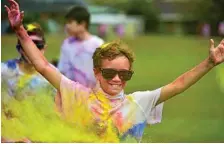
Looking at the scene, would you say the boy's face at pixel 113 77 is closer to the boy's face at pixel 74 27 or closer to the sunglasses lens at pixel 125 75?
the sunglasses lens at pixel 125 75

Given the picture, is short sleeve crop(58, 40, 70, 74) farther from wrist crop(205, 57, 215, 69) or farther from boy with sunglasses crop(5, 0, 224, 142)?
wrist crop(205, 57, 215, 69)

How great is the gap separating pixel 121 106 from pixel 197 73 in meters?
0.22

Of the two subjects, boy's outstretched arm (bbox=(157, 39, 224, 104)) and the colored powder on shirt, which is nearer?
boy's outstretched arm (bbox=(157, 39, 224, 104))

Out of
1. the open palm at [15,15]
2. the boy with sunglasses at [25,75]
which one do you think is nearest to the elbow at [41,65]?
the open palm at [15,15]

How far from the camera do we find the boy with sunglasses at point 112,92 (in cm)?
183

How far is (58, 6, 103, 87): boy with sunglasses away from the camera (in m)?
3.21

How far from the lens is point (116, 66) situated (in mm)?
1832

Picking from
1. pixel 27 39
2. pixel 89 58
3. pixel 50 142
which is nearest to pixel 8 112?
pixel 50 142

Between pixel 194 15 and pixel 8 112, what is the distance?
15.5 feet

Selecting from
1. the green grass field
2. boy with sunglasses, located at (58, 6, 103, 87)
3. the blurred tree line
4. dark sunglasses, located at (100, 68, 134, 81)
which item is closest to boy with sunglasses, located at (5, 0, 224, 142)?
dark sunglasses, located at (100, 68, 134, 81)

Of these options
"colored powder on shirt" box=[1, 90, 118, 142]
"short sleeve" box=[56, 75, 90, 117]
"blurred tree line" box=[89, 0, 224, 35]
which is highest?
"short sleeve" box=[56, 75, 90, 117]

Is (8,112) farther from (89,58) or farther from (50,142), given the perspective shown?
(89,58)

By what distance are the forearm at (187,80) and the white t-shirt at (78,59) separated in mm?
1385

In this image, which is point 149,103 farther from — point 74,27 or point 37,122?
point 74,27
